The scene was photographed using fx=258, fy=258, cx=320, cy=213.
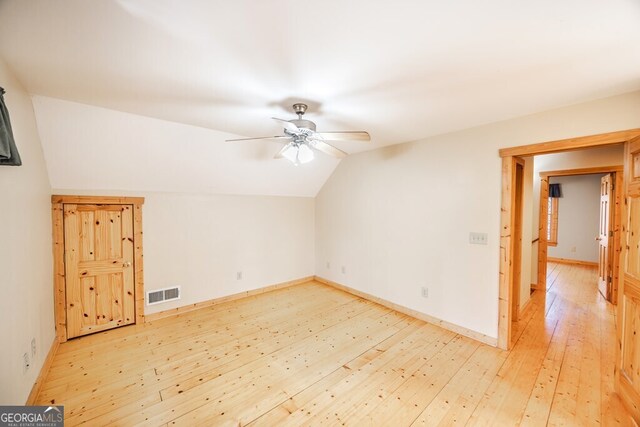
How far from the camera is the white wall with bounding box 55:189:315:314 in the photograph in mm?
3518

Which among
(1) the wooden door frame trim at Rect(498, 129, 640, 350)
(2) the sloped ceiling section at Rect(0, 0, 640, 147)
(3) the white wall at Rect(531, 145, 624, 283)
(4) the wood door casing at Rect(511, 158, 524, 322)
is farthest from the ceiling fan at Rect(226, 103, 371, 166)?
(3) the white wall at Rect(531, 145, 624, 283)

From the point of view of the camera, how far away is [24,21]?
1300 millimetres

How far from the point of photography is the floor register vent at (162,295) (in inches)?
136

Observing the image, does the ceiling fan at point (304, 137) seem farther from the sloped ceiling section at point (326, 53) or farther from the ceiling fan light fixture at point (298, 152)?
the sloped ceiling section at point (326, 53)

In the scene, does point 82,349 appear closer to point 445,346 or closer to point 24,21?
point 24,21

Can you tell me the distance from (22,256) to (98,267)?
1351mm

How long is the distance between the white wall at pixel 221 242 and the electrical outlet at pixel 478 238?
300 cm

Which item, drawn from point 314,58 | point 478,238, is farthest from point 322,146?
point 478,238

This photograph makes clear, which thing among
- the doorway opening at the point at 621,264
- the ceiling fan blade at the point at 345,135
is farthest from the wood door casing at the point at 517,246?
the ceiling fan blade at the point at 345,135

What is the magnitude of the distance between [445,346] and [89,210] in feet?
14.4

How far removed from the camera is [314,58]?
1.61 meters

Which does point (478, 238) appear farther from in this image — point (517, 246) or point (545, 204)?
point (545, 204)

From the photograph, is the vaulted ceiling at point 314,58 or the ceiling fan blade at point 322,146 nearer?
the vaulted ceiling at point 314,58

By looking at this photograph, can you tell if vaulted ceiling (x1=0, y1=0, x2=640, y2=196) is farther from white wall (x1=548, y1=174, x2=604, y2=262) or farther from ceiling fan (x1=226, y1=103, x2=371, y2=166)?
white wall (x1=548, y1=174, x2=604, y2=262)
